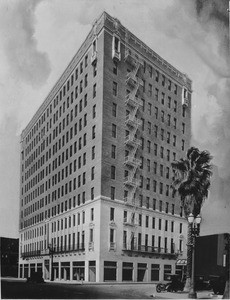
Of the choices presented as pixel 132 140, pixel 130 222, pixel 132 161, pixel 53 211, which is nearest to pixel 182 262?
pixel 130 222

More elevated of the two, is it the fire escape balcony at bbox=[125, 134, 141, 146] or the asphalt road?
the fire escape balcony at bbox=[125, 134, 141, 146]

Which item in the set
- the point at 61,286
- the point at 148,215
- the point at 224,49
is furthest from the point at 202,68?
the point at 61,286

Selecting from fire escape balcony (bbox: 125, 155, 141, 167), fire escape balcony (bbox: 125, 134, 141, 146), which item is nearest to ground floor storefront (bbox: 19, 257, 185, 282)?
fire escape balcony (bbox: 125, 155, 141, 167)

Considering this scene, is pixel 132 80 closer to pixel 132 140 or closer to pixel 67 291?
pixel 132 140

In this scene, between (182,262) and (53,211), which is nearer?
(53,211)

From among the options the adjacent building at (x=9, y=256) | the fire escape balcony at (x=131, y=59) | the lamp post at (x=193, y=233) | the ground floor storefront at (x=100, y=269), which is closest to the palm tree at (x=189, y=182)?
the lamp post at (x=193, y=233)

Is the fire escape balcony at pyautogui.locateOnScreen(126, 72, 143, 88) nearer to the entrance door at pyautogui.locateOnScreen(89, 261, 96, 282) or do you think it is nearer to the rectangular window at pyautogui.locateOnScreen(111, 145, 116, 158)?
the rectangular window at pyautogui.locateOnScreen(111, 145, 116, 158)

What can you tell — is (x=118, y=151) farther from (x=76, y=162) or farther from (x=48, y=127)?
(x=48, y=127)
